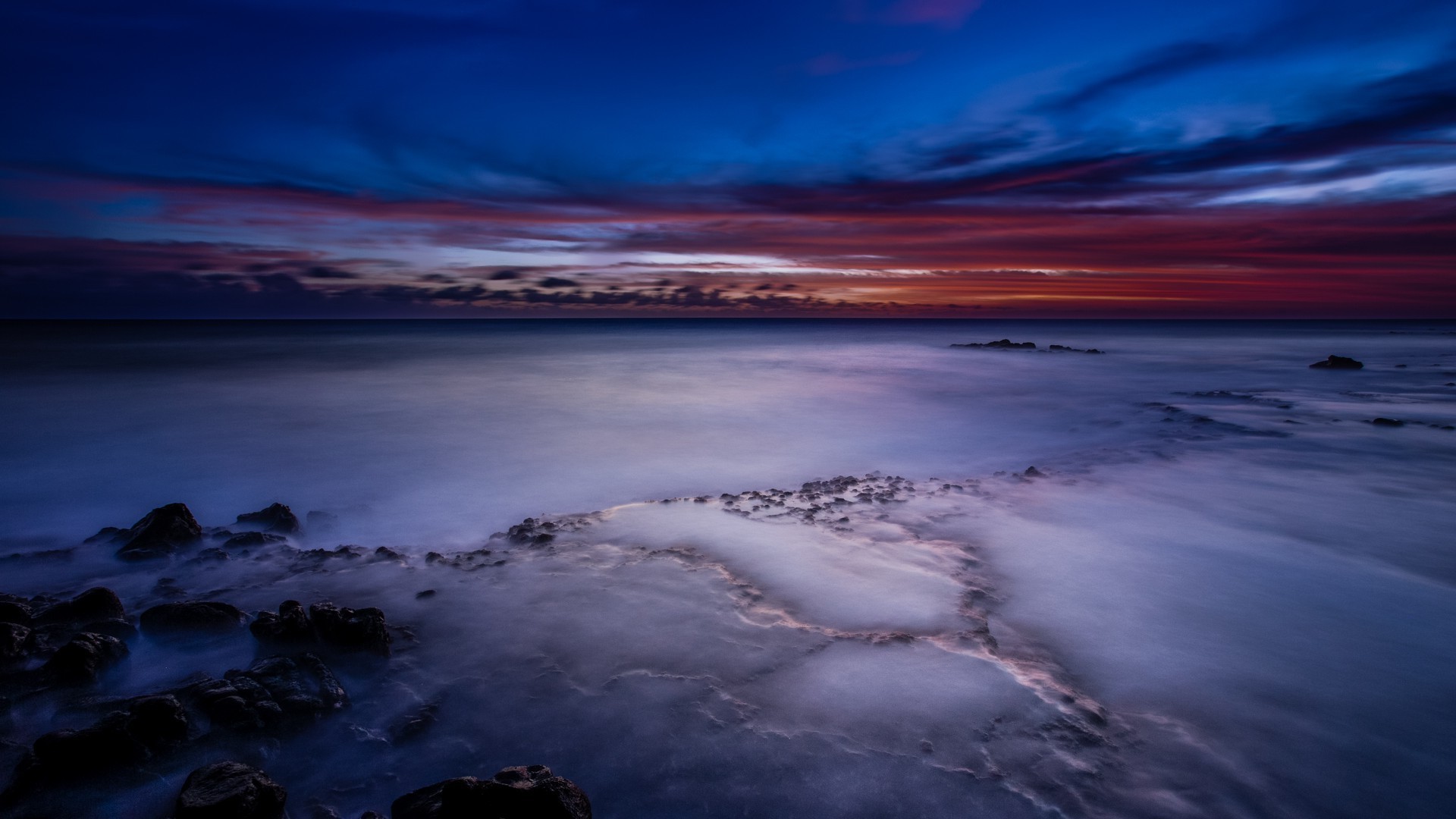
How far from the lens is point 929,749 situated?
3.05 meters

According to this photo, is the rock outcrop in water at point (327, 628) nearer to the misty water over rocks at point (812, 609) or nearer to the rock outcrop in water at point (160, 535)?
the misty water over rocks at point (812, 609)

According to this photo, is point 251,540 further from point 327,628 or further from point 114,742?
point 114,742

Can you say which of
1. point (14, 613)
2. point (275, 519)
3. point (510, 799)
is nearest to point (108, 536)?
point (275, 519)

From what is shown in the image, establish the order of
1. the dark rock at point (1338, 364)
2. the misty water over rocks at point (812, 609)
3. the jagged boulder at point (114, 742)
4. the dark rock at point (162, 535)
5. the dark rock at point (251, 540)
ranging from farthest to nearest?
the dark rock at point (1338, 364)
the dark rock at point (251, 540)
the dark rock at point (162, 535)
the misty water over rocks at point (812, 609)
the jagged boulder at point (114, 742)

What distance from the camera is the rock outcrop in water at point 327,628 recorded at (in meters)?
3.88

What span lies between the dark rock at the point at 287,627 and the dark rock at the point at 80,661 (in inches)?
26.9

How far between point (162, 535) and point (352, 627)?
3.14 meters

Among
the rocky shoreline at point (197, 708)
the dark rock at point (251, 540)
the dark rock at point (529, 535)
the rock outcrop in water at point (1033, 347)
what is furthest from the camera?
the rock outcrop in water at point (1033, 347)

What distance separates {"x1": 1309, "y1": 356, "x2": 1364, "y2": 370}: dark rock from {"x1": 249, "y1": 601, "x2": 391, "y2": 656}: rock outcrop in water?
30.3 m

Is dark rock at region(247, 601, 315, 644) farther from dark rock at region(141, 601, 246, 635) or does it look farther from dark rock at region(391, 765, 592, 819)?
dark rock at region(391, 765, 592, 819)

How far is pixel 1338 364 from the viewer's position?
23219mm

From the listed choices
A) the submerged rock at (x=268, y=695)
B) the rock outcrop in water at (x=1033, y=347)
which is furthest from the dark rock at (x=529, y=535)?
the rock outcrop in water at (x=1033, y=347)

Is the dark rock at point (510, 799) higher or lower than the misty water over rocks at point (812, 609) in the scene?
higher

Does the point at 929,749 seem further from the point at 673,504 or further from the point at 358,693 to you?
the point at 673,504
